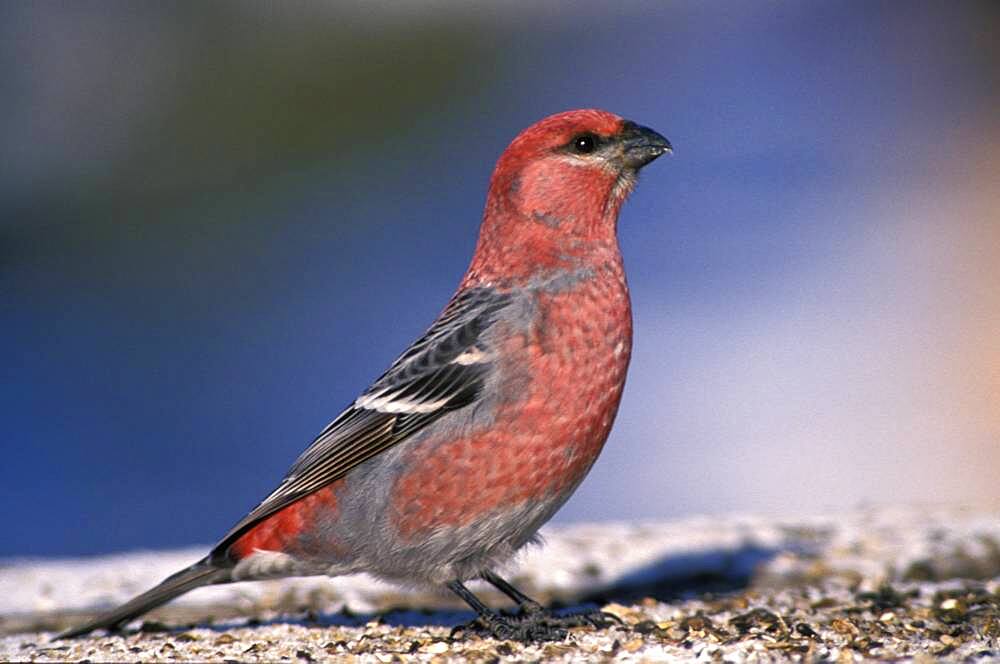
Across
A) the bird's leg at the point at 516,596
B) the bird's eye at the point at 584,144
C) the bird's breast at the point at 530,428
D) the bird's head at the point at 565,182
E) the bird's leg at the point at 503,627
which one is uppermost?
the bird's eye at the point at 584,144

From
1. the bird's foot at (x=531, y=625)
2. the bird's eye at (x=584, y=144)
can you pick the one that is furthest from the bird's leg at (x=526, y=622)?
the bird's eye at (x=584, y=144)

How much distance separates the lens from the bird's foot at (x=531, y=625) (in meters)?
4.01

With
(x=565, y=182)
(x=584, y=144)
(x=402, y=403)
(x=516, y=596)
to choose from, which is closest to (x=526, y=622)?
(x=516, y=596)

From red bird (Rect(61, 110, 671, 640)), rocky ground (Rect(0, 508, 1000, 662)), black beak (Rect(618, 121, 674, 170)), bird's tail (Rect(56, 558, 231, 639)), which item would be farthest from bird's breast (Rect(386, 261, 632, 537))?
bird's tail (Rect(56, 558, 231, 639))

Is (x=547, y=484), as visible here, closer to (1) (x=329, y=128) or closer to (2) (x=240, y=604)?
(2) (x=240, y=604)

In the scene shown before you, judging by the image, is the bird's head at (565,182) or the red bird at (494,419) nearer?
the red bird at (494,419)

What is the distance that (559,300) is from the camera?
164 inches

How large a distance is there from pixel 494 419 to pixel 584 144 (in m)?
1.08

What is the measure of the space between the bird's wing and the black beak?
68 centimetres

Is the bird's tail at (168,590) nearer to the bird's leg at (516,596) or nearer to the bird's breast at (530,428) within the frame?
the bird's breast at (530,428)

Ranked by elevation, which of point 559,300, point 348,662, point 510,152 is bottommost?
point 348,662

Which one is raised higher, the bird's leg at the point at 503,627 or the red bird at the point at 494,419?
the red bird at the point at 494,419

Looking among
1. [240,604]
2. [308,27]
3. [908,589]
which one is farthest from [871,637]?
[308,27]

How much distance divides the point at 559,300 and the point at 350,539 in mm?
1001
